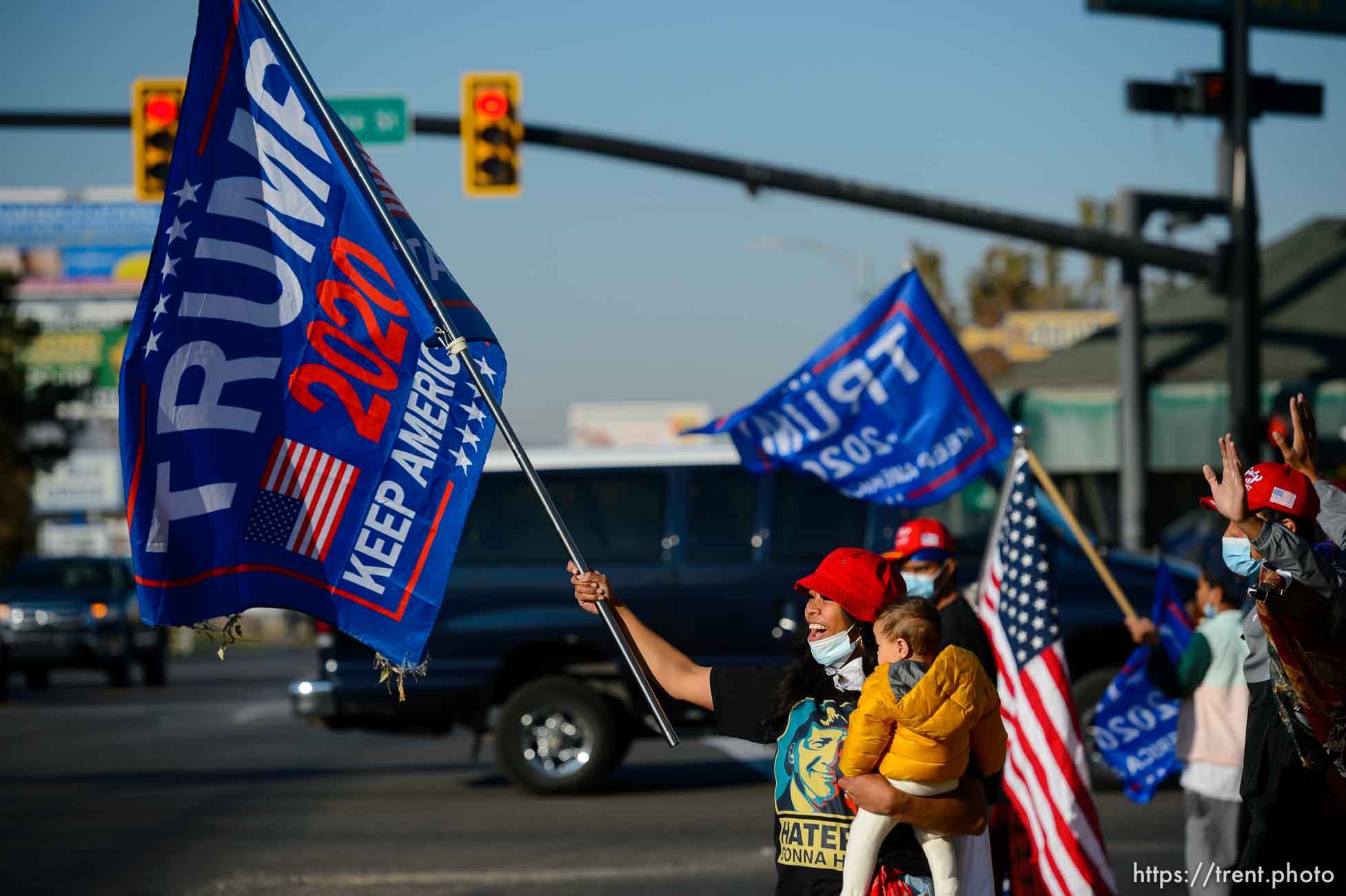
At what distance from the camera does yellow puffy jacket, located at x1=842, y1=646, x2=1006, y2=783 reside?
4.07m

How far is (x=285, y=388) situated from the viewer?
5020 millimetres

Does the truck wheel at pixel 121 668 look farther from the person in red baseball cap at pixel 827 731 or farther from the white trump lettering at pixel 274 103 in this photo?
the person in red baseball cap at pixel 827 731

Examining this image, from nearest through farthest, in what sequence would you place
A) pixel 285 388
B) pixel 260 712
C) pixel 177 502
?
1. pixel 177 502
2. pixel 285 388
3. pixel 260 712

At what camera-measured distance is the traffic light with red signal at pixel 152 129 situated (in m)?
17.0

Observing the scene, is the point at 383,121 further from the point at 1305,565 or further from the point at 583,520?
the point at 1305,565

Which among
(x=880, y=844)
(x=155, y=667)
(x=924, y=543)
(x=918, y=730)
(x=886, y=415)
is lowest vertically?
(x=155, y=667)

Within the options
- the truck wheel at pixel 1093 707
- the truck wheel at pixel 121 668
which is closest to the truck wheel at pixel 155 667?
the truck wheel at pixel 121 668

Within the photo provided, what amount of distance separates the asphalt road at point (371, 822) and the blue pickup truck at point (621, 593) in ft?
1.85

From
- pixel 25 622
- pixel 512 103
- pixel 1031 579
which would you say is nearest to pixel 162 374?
pixel 1031 579

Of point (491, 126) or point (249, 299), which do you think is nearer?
point (249, 299)

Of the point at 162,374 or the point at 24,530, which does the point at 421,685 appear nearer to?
the point at 162,374

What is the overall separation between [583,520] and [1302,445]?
24.9 ft

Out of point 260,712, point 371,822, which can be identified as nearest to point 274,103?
point 371,822

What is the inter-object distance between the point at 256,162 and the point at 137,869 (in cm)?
541
